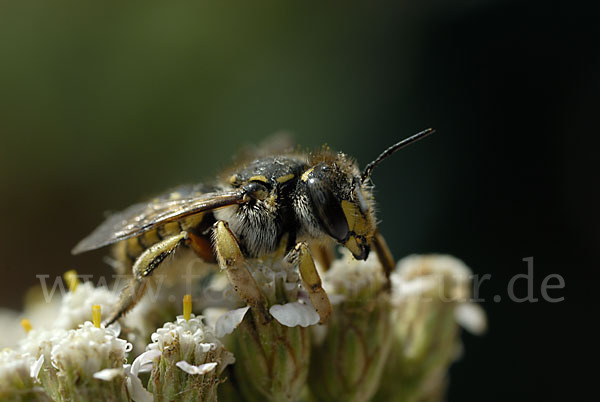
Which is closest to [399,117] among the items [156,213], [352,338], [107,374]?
[352,338]

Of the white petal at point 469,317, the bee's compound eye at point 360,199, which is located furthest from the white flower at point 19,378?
the white petal at point 469,317

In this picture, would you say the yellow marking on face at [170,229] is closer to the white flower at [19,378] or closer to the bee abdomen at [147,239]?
the bee abdomen at [147,239]

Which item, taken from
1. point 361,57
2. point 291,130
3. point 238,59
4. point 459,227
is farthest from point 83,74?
point 459,227

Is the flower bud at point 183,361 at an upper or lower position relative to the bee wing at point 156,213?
lower

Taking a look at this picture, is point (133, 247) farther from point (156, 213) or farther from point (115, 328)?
point (115, 328)

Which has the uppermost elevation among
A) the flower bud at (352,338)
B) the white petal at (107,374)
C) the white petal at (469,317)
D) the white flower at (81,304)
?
the white flower at (81,304)

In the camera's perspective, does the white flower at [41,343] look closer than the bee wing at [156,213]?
Yes
